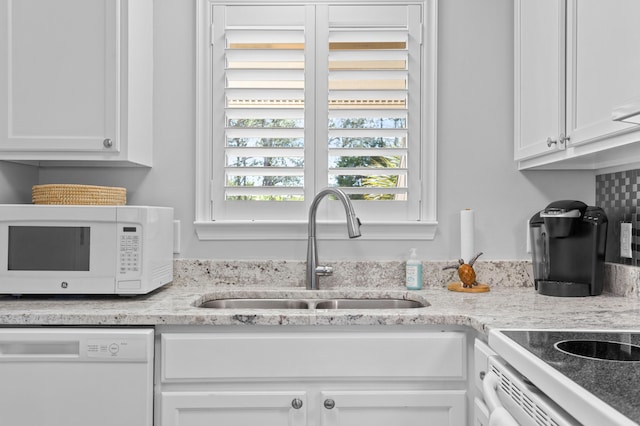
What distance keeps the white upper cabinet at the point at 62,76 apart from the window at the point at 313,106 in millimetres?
409

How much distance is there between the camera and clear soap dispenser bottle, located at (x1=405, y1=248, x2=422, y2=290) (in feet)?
7.14

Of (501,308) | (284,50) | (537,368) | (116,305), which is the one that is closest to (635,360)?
(537,368)

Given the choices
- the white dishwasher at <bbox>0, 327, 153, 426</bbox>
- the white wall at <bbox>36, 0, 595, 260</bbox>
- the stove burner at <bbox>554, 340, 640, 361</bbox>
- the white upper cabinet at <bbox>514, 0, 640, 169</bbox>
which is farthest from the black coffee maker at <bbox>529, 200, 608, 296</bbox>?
the white dishwasher at <bbox>0, 327, 153, 426</bbox>

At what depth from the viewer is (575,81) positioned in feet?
5.60

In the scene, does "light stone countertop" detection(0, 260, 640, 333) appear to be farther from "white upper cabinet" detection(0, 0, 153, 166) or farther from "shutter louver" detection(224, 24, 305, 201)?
"white upper cabinet" detection(0, 0, 153, 166)

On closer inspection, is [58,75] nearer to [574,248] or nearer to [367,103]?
[367,103]

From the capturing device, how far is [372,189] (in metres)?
2.30

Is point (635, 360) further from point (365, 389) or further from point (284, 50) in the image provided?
point (284, 50)

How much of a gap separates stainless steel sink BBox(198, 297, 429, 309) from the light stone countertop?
24 millimetres

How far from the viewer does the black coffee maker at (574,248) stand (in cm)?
194

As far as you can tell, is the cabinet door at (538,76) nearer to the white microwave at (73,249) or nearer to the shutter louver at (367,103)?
the shutter louver at (367,103)

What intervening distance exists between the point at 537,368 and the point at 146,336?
1079 millimetres

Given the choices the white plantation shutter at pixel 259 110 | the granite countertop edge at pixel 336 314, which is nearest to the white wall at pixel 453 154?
the white plantation shutter at pixel 259 110

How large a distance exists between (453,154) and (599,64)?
31.6 inches
